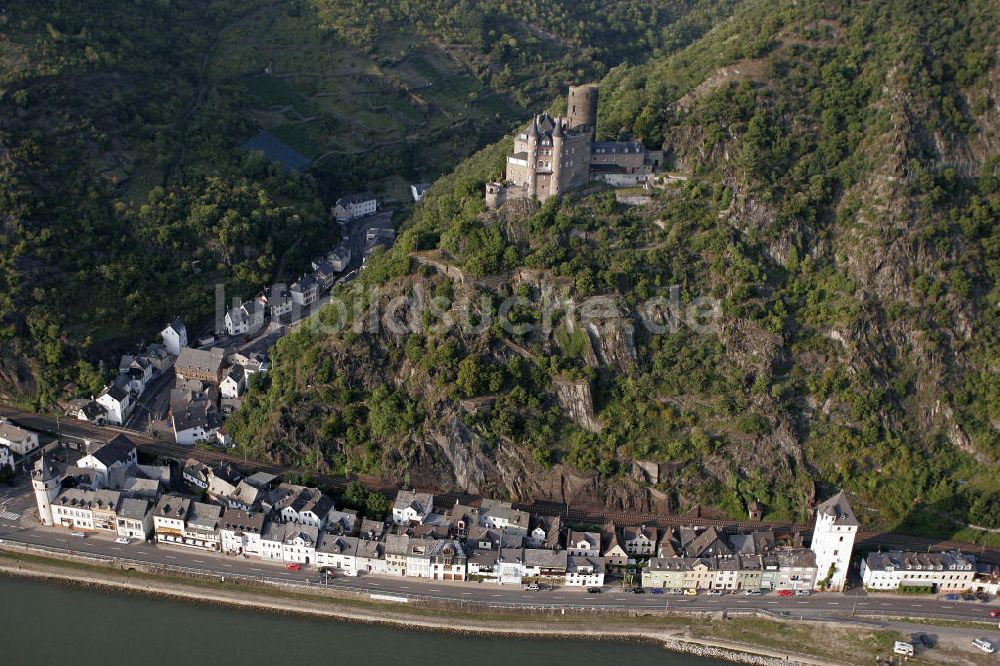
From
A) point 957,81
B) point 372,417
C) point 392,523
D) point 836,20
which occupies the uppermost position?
point 836,20

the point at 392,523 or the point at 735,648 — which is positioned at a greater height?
the point at 392,523

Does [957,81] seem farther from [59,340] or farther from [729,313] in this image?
[59,340]

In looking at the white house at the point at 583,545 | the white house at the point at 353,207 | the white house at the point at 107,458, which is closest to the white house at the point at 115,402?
the white house at the point at 107,458

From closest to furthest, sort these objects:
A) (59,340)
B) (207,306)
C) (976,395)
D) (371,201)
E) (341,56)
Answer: (976,395), (59,340), (207,306), (371,201), (341,56)

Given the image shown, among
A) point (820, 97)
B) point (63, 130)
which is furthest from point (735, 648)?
point (63, 130)

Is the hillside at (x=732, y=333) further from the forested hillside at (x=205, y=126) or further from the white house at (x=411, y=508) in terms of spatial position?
the forested hillside at (x=205, y=126)

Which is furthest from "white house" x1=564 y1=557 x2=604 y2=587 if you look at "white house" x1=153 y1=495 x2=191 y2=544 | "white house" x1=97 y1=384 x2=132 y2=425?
"white house" x1=97 y1=384 x2=132 y2=425
